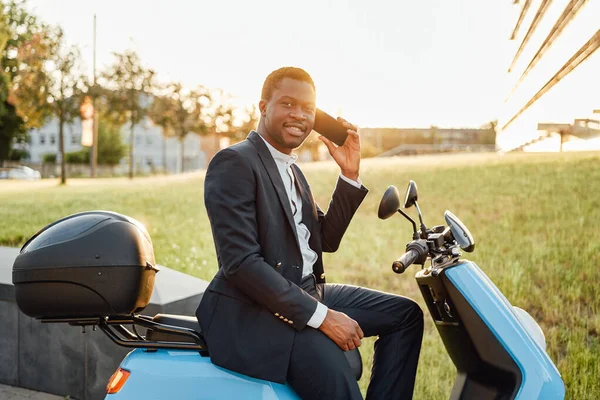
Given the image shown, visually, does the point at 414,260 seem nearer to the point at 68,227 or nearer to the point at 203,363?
the point at 203,363

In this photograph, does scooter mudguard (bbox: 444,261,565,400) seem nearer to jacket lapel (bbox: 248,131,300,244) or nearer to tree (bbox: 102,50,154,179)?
jacket lapel (bbox: 248,131,300,244)

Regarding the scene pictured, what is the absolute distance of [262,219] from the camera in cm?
214

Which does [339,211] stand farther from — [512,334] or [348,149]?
[512,334]

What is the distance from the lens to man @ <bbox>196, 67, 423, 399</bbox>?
202cm

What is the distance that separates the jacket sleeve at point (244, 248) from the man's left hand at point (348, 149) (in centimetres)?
53

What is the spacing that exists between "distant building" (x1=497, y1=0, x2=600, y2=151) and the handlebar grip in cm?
127

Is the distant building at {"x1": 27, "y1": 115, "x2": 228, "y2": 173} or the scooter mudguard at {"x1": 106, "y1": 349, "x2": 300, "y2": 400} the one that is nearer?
the scooter mudguard at {"x1": 106, "y1": 349, "x2": 300, "y2": 400}

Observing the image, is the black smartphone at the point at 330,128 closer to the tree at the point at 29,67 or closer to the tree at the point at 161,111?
the tree at the point at 29,67

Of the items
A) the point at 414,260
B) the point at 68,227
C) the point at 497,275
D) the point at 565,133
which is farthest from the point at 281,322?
the point at 497,275

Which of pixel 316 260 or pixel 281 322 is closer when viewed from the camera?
pixel 281 322

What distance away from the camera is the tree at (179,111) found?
71.5ft

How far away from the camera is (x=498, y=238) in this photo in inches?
214

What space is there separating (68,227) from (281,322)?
76 cm

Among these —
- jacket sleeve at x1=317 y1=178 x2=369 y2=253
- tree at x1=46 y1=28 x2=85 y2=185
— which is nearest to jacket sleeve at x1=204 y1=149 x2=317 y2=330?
jacket sleeve at x1=317 y1=178 x2=369 y2=253
